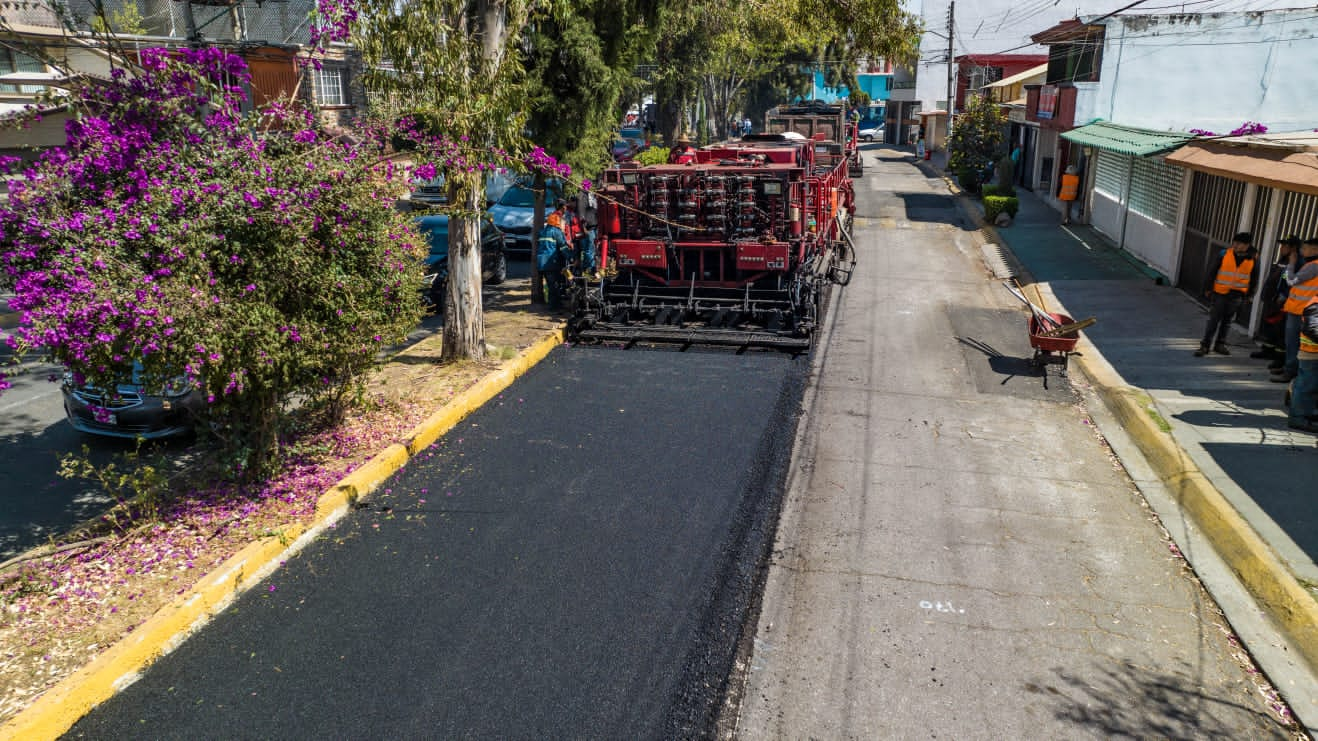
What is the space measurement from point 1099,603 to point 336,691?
4.98m

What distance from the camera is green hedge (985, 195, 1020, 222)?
23.9 meters

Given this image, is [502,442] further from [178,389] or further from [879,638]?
[879,638]

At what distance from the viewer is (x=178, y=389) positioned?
621 centimetres

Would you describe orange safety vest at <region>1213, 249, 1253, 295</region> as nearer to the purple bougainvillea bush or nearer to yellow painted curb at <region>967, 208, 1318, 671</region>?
yellow painted curb at <region>967, 208, 1318, 671</region>

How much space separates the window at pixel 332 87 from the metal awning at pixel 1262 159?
25760 mm

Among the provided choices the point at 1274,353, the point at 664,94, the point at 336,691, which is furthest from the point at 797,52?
the point at 336,691

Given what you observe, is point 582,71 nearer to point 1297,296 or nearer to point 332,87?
point 1297,296

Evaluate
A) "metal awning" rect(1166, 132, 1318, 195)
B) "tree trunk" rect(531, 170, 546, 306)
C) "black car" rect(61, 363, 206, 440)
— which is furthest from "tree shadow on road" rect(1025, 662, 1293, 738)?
"tree trunk" rect(531, 170, 546, 306)

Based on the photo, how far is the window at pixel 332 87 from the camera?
29672 mm

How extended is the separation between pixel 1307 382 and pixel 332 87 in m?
29.8

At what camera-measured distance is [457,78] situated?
9445mm

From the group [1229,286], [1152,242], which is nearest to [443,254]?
[1229,286]

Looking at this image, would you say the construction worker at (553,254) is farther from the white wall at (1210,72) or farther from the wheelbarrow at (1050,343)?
the white wall at (1210,72)

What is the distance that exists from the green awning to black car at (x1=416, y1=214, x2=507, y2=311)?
1203 centimetres
